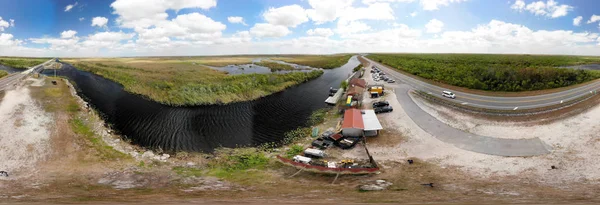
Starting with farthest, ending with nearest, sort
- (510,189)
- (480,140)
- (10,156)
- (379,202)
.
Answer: (480,140)
(10,156)
(510,189)
(379,202)

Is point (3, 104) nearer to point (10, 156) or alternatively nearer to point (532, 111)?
point (10, 156)

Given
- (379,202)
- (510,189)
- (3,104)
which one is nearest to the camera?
(379,202)

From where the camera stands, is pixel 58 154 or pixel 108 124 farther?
pixel 108 124

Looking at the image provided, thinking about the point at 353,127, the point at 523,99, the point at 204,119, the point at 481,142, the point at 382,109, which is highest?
the point at 523,99

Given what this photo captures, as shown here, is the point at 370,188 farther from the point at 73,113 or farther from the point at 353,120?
the point at 73,113

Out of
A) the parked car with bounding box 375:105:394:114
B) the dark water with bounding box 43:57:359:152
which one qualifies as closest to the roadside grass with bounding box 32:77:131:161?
the dark water with bounding box 43:57:359:152

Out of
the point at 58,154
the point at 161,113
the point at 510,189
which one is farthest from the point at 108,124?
the point at 510,189

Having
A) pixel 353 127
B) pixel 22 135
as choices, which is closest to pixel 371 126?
pixel 353 127
